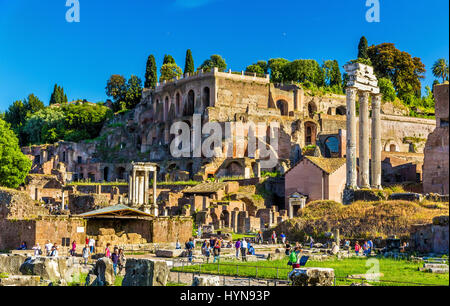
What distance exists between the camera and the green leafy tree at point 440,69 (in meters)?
89.9

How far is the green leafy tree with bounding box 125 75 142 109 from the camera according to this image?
94.6m

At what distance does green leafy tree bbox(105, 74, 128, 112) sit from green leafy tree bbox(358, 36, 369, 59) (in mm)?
36899

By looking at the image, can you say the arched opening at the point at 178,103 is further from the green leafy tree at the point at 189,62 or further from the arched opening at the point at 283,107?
the arched opening at the point at 283,107

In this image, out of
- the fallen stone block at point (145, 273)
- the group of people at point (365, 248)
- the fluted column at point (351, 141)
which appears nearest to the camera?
the fallen stone block at point (145, 273)

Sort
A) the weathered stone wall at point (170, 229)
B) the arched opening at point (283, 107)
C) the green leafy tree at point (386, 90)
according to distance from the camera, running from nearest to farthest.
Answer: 1. the weathered stone wall at point (170, 229)
2. the arched opening at point (283, 107)
3. the green leafy tree at point (386, 90)

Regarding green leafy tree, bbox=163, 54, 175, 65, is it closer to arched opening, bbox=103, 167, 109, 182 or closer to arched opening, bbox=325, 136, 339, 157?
arched opening, bbox=103, 167, 109, 182

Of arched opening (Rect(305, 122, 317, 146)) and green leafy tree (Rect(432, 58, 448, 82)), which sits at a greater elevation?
green leafy tree (Rect(432, 58, 448, 82))

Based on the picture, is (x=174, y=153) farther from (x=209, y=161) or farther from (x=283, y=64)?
(x=283, y=64)

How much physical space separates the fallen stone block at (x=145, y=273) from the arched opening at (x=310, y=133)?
59.3 meters

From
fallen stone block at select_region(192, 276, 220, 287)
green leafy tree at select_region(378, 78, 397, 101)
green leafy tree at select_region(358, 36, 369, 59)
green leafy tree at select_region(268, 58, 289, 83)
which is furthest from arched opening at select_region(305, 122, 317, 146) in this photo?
fallen stone block at select_region(192, 276, 220, 287)

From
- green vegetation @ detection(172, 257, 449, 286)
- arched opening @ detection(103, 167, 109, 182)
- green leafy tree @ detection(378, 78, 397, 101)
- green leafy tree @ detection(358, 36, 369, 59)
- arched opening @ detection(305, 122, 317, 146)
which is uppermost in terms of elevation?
green leafy tree @ detection(358, 36, 369, 59)

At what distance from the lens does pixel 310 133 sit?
73.6 metres

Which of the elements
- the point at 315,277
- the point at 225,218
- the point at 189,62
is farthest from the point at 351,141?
the point at 189,62

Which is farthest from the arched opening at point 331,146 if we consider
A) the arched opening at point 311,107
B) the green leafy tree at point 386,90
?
the green leafy tree at point 386,90
